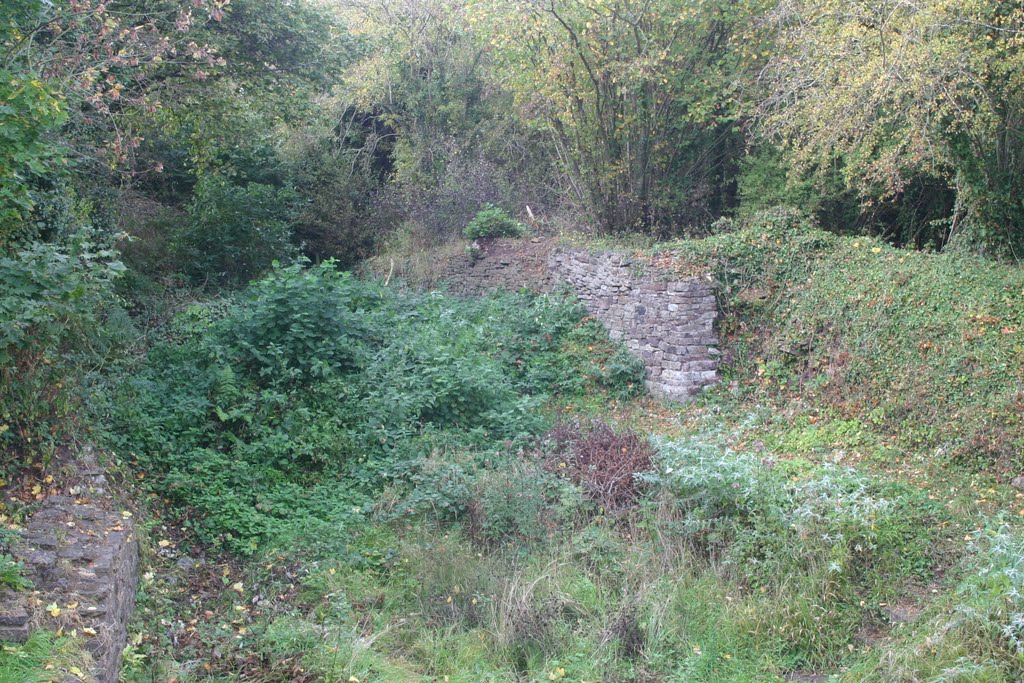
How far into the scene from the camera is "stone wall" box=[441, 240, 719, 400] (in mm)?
11672

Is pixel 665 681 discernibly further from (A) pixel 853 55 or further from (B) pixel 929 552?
(A) pixel 853 55

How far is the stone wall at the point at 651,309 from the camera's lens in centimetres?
1167

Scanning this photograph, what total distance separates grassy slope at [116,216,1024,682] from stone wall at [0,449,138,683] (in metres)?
0.38

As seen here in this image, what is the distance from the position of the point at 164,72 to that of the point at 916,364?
1068 cm

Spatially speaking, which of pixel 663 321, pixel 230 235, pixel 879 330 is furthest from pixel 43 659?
pixel 230 235

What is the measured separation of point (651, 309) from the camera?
1226cm

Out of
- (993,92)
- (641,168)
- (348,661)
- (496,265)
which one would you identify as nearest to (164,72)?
(496,265)

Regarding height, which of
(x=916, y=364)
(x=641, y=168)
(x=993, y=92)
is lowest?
(x=916, y=364)

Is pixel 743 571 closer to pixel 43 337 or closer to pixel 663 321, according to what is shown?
pixel 43 337

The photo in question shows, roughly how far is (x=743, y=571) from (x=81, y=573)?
15.8ft

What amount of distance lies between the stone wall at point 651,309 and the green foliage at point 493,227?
165 centimetres

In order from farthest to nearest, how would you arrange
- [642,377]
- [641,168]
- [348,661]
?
[641,168] < [642,377] < [348,661]

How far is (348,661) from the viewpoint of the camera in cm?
557

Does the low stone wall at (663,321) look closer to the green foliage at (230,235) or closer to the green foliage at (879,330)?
the green foliage at (879,330)
